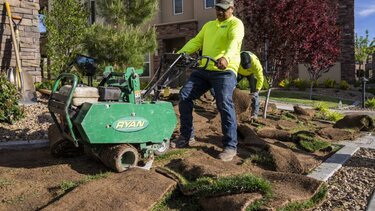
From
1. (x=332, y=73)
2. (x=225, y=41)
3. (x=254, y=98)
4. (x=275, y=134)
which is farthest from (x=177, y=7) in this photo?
(x=225, y=41)

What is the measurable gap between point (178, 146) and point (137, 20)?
41.2 feet

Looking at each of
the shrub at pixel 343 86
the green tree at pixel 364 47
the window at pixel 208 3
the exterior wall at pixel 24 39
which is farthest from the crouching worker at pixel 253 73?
the green tree at pixel 364 47

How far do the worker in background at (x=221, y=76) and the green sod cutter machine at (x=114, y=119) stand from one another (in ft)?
2.17

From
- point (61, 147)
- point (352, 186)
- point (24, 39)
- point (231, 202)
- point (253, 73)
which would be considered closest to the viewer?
point (231, 202)

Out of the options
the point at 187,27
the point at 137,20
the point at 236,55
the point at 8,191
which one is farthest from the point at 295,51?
the point at 187,27

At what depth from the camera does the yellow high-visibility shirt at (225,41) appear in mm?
4688

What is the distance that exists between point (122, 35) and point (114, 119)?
1208cm

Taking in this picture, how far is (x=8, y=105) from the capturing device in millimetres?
6652

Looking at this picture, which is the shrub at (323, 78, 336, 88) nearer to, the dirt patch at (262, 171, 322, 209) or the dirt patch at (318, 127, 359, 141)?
the dirt patch at (318, 127, 359, 141)

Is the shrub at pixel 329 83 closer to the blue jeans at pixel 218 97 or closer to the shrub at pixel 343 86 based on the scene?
the shrub at pixel 343 86

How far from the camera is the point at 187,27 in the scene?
20.7 m

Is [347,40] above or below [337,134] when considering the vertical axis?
above

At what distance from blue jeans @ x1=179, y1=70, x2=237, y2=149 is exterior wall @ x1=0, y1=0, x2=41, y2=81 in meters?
6.84

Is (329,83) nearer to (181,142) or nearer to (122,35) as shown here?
(122,35)
